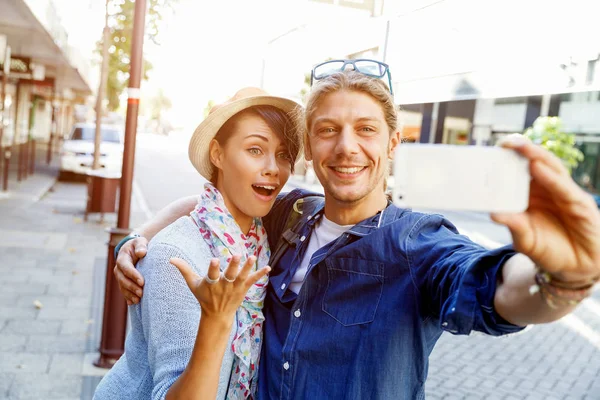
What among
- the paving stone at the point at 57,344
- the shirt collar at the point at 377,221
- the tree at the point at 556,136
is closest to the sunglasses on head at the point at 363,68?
the shirt collar at the point at 377,221

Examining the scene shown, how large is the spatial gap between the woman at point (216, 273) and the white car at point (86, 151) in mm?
14953

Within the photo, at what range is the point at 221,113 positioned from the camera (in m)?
2.19

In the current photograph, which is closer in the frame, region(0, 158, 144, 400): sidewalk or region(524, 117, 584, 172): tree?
region(0, 158, 144, 400): sidewalk

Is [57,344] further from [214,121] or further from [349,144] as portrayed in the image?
[349,144]

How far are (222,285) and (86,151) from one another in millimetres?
17738

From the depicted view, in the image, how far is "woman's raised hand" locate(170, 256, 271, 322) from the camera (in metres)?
1.42

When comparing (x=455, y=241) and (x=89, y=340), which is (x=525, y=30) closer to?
(x=455, y=241)

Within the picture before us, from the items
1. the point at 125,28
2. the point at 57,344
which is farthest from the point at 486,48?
the point at 125,28

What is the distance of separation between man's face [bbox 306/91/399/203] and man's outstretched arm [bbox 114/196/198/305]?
742 mm

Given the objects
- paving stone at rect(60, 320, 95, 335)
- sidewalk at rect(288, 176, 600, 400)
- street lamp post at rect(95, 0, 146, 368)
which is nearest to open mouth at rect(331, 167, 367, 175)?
street lamp post at rect(95, 0, 146, 368)

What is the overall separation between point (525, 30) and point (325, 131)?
7.95 feet

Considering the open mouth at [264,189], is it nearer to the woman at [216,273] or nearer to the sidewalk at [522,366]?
the woman at [216,273]

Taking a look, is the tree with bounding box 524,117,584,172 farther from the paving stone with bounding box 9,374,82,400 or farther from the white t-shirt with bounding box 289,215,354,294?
the white t-shirt with bounding box 289,215,354,294

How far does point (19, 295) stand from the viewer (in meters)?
6.68
